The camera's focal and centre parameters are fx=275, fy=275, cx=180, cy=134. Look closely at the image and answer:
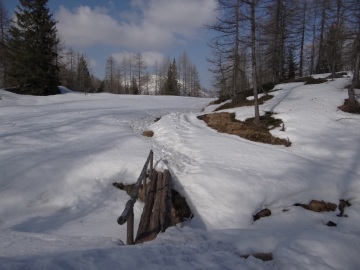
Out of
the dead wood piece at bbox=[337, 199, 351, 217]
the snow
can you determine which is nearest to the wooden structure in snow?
the snow

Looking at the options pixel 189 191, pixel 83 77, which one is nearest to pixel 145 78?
pixel 83 77

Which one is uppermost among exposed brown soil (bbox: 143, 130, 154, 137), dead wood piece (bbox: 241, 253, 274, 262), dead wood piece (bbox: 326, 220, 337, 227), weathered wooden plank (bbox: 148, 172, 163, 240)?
exposed brown soil (bbox: 143, 130, 154, 137)

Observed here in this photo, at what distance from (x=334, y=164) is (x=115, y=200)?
29.7 ft

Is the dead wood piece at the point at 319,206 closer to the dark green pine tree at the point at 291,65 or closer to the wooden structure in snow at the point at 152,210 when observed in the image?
the wooden structure in snow at the point at 152,210

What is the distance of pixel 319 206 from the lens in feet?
30.2

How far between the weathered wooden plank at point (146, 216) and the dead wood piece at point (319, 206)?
193 inches

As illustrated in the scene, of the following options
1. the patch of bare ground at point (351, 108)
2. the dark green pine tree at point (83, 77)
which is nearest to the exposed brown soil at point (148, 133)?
the patch of bare ground at point (351, 108)

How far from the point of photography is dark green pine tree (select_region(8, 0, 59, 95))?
107 feet

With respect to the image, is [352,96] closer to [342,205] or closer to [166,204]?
[342,205]

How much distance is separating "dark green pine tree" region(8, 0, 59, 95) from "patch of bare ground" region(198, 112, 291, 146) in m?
24.5

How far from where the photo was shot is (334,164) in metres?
11.6

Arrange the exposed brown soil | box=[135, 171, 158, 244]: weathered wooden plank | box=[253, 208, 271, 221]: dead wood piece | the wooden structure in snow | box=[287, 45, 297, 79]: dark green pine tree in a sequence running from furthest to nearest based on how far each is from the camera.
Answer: box=[287, 45, 297, 79]: dark green pine tree → the exposed brown soil → box=[253, 208, 271, 221]: dead wood piece → box=[135, 171, 158, 244]: weathered wooden plank → the wooden structure in snow

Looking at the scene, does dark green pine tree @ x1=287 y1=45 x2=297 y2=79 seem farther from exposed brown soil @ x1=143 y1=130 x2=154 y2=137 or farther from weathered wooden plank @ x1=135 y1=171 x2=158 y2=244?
weathered wooden plank @ x1=135 y1=171 x2=158 y2=244

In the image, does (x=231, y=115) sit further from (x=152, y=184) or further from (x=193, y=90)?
(x=193, y=90)
